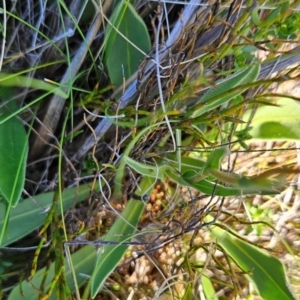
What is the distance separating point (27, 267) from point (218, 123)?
18.2 inches

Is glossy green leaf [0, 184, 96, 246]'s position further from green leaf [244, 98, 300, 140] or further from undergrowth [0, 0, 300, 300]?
green leaf [244, 98, 300, 140]

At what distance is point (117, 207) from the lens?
0.88m

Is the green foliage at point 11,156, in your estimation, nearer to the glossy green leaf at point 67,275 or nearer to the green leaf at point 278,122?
the glossy green leaf at point 67,275

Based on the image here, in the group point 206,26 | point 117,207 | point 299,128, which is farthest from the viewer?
point 117,207

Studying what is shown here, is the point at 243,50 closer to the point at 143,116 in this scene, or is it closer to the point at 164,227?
the point at 143,116

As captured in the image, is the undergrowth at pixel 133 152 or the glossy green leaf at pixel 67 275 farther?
the glossy green leaf at pixel 67 275

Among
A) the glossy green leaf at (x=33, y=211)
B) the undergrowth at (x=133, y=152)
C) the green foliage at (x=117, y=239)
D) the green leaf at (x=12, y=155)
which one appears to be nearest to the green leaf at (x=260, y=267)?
the undergrowth at (x=133, y=152)

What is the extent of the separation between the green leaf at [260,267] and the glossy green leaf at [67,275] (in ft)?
0.83

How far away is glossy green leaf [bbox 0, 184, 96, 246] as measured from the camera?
33.1 inches

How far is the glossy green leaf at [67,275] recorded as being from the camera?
2.71ft

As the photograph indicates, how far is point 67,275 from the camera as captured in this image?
34.1 inches

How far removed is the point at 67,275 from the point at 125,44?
453 millimetres

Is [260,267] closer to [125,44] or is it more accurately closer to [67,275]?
[67,275]

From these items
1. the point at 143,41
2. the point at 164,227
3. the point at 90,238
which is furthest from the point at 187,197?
the point at 143,41
